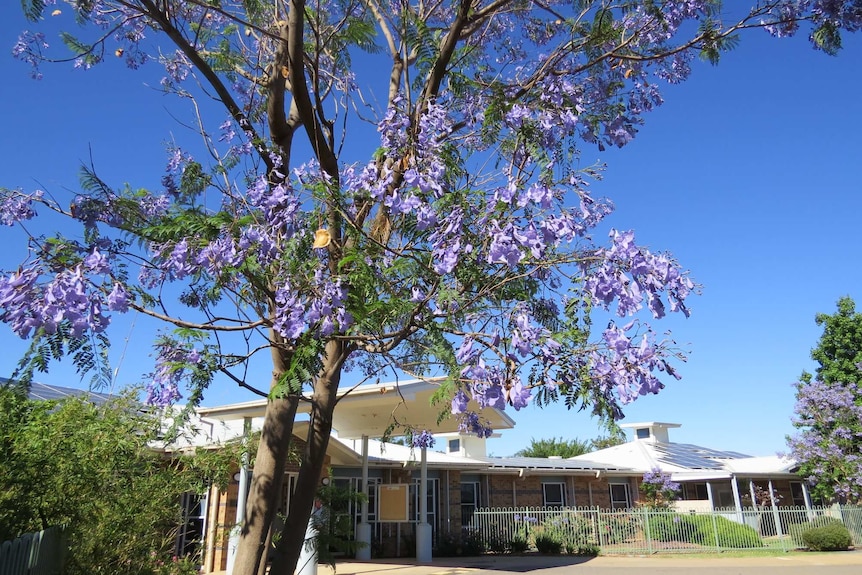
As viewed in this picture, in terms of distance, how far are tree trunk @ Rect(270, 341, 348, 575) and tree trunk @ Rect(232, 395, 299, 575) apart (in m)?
0.16

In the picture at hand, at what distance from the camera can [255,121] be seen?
7250 millimetres

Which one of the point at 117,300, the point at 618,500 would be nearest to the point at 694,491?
the point at 618,500

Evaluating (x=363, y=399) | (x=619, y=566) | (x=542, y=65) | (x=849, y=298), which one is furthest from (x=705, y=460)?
(x=542, y=65)

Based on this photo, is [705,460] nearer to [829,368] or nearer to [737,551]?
[829,368]

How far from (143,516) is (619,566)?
517 inches

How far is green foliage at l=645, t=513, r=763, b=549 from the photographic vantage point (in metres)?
20.8

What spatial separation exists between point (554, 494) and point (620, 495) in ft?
11.8

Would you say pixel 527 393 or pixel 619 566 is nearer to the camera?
pixel 527 393

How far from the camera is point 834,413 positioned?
24109 mm

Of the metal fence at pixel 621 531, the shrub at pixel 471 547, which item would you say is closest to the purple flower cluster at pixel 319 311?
the shrub at pixel 471 547

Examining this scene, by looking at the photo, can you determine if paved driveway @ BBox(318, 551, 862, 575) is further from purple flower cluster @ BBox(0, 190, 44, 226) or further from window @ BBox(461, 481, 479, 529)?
purple flower cluster @ BBox(0, 190, 44, 226)

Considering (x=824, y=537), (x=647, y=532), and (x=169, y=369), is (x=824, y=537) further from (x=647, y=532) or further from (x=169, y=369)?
(x=169, y=369)

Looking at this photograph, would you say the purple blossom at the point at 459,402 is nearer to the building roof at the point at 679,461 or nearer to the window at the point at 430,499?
the window at the point at 430,499

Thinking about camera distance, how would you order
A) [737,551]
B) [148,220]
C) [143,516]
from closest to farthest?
[148,220] < [143,516] < [737,551]
